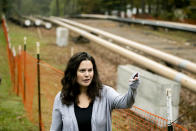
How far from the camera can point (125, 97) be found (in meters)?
2.50

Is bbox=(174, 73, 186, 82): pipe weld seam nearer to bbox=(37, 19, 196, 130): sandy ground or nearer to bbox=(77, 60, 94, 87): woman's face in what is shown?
bbox=(37, 19, 196, 130): sandy ground

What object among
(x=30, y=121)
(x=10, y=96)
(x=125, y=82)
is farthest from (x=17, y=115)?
(x=125, y=82)

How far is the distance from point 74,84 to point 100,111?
404 millimetres

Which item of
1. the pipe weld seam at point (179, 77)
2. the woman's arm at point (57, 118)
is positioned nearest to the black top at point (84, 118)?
the woman's arm at point (57, 118)

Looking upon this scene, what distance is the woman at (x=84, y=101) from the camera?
2568mm

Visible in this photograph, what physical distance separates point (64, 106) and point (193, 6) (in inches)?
1147

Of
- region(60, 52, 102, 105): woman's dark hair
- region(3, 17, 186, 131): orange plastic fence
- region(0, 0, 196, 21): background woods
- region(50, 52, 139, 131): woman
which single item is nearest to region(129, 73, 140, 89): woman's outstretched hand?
region(50, 52, 139, 131): woman

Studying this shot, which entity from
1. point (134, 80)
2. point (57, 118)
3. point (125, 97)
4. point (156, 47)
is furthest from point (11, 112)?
point (156, 47)

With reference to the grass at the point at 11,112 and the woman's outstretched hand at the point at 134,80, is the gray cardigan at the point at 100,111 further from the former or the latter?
the grass at the point at 11,112

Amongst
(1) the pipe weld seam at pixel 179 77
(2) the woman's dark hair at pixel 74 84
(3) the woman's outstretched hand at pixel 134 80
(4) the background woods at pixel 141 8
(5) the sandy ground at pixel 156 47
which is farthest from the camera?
(4) the background woods at pixel 141 8

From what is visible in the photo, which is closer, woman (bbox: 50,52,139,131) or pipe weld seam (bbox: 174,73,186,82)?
woman (bbox: 50,52,139,131)

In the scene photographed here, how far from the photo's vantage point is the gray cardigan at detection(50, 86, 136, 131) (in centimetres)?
256

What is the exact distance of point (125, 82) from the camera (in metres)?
7.26

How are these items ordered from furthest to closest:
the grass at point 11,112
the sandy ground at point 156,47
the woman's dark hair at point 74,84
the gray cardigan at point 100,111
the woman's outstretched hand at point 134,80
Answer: the sandy ground at point 156,47 < the grass at point 11,112 < the woman's dark hair at point 74,84 < the gray cardigan at point 100,111 < the woman's outstretched hand at point 134,80
